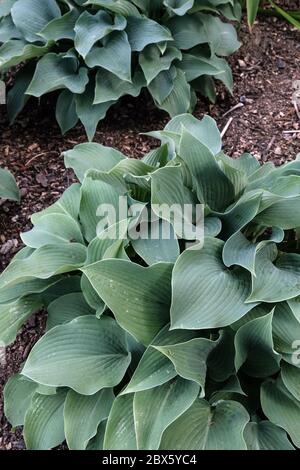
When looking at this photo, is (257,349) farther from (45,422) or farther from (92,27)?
(92,27)

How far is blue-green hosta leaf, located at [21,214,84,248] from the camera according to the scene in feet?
6.39

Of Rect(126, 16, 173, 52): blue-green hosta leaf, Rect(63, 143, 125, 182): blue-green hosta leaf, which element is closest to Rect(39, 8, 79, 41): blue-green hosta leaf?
Rect(126, 16, 173, 52): blue-green hosta leaf

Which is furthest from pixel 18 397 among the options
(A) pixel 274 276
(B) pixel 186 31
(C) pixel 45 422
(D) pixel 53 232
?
(B) pixel 186 31

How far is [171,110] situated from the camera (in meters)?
2.90

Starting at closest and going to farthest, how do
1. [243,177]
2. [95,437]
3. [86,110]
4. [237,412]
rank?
[237,412], [95,437], [243,177], [86,110]

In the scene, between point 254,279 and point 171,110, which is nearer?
point 254,279

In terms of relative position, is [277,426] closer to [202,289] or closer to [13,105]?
[202,289]

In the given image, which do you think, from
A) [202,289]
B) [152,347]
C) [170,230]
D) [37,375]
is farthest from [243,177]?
[37,375]

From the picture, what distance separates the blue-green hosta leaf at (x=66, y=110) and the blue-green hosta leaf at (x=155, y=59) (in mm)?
395

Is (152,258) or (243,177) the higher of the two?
→ (243,177)

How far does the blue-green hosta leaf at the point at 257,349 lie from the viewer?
157 cm

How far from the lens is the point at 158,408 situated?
5.16 feet

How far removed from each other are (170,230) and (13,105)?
155 centimetres

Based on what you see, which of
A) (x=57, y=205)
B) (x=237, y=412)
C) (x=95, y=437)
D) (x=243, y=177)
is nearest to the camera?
(x=237, y=412)
